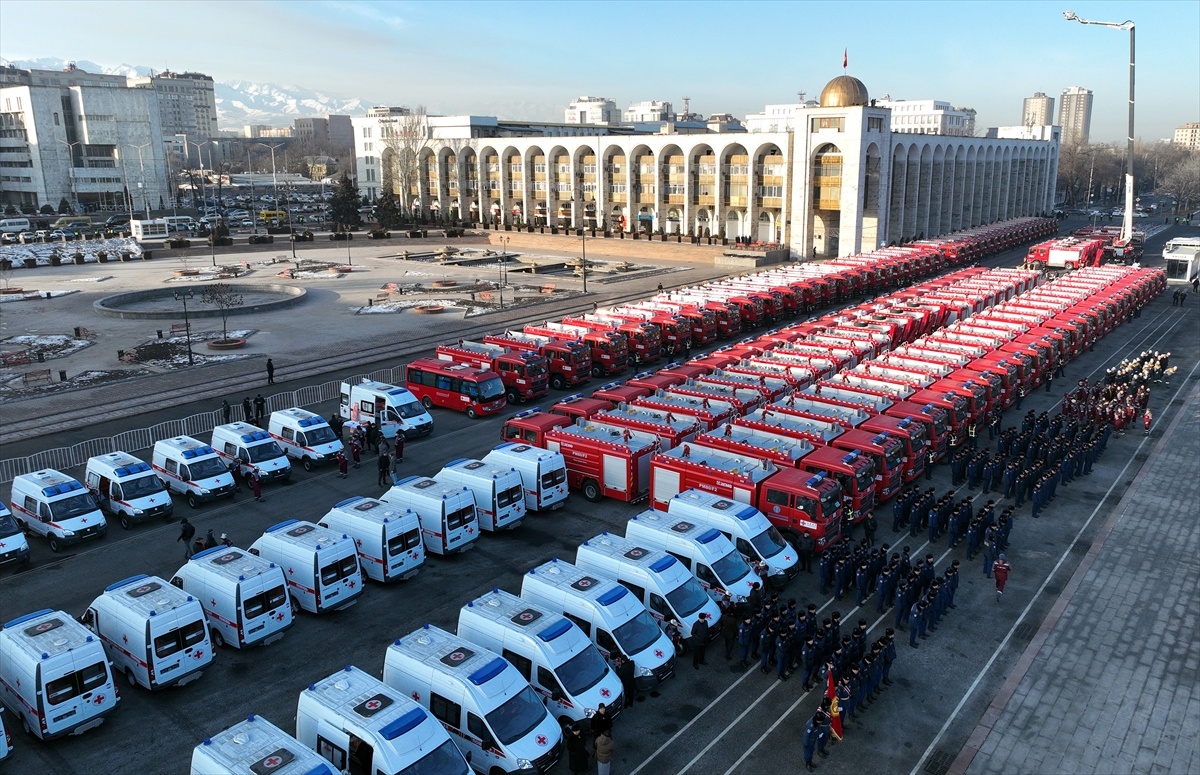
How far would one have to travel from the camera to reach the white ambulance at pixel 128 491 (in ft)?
74.9

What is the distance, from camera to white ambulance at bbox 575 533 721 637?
54.2ft

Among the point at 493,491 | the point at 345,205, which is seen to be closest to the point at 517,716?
the point at 493,491

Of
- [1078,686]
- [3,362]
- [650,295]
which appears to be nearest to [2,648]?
[1078,686]

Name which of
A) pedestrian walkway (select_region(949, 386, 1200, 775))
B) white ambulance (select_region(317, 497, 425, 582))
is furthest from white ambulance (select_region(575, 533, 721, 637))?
pedestrian walkway (select_region(949, 386, 1200, 775))

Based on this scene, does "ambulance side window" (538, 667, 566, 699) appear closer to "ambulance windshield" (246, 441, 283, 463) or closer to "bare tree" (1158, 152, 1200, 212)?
"ambulance windshield" (246, 441, 283, 463)

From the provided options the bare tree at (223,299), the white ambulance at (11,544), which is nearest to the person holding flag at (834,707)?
the white ambulance at (11,544)

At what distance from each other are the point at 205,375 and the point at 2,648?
26077 millimetres

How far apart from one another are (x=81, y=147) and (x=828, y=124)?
122605 mm

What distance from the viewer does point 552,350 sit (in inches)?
1446

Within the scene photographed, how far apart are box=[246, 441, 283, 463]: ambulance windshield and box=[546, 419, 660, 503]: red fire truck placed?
8777 mm

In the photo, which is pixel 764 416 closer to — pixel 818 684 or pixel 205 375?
pixel 818 684

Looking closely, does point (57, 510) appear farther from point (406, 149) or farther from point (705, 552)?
point (406, 149)

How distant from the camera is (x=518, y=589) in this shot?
19219 millimetres

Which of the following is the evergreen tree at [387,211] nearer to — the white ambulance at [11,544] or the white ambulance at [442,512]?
the white ambulance at [11,544]
